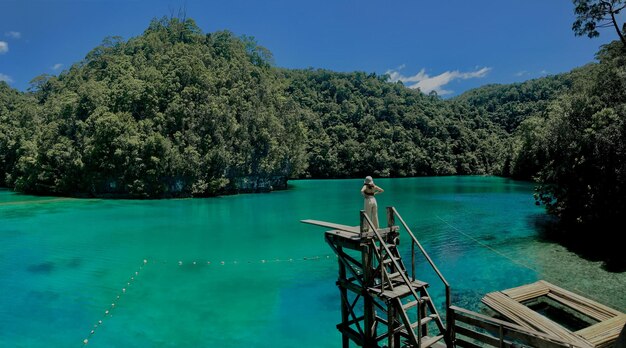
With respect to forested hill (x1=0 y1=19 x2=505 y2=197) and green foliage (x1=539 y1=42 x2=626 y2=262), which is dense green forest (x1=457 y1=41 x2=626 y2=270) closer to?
green foliage (x1=539 y1=42 x2=626 y2=262)

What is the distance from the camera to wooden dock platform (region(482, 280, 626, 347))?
10.8 metres

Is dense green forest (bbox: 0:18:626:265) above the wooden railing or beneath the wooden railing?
above

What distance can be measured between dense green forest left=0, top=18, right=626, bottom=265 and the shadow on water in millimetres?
301

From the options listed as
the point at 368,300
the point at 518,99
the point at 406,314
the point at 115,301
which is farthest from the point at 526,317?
the point at 518,99

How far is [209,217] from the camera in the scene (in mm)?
38250

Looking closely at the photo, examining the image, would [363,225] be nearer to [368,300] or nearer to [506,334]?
[368,300]

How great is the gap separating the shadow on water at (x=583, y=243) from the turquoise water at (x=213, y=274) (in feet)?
1.98

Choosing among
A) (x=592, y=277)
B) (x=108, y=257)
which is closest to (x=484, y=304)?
(x=592, y=277)

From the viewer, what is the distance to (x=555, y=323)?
11516 mm

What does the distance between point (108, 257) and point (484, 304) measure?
20274mm

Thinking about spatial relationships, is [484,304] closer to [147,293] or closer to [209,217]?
[147,293]

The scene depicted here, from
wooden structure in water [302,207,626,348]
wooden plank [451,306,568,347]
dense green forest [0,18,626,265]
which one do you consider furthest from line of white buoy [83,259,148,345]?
dense green forest [0,18,626,265]

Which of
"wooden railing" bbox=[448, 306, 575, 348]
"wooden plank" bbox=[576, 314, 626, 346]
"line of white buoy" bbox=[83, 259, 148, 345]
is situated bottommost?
"line of white buoy" bbox=[83, 259, 148, 345]

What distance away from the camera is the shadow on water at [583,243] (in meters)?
19.3
